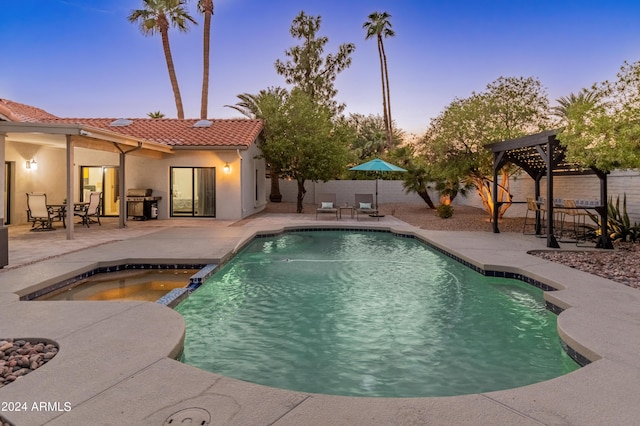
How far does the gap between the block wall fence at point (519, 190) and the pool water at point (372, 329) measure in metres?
6.43

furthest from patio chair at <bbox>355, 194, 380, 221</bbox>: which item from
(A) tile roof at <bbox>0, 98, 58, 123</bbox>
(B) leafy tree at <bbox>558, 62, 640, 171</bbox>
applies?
(A) tile roof at <bbox>0, 98, 58, 123</bbox>

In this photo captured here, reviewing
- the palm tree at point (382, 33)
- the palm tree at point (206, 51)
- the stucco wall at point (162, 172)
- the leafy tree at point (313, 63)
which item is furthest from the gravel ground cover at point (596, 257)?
the palm tree at point (382, 33)

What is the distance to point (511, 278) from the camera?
6879 mm

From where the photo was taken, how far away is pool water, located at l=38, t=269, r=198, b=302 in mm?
5945

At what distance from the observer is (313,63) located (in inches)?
1135

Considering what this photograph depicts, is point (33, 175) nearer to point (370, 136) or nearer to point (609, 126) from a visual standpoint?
point (609, 126)

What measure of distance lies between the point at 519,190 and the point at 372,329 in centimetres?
1407

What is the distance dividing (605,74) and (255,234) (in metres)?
17.5

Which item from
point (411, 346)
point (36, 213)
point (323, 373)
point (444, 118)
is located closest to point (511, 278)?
point (411, 346)

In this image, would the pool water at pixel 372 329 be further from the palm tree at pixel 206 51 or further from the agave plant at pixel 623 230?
the palm tree at pixel 206 51

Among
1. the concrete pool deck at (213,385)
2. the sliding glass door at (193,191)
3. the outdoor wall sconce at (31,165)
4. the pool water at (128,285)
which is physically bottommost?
the pool water at (128,285)

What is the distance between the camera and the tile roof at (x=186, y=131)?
50.4 ft

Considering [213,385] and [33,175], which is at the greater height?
[33,175]

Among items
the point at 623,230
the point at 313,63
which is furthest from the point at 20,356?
the point at 313,63
